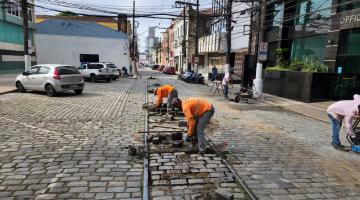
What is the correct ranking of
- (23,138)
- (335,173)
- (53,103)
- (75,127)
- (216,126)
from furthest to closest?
(53,103) < (216,126) < (75,127) < (23,138) < (335,173)

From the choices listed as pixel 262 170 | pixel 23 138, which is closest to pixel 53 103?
pixel 23 138

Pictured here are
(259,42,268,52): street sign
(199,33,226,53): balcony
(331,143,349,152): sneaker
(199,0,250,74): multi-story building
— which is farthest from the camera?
(199,33,226,53): balcony

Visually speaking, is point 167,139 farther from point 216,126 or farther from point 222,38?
point 222,38

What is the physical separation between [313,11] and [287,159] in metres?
14.0

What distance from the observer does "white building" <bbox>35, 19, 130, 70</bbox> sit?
35969 mm

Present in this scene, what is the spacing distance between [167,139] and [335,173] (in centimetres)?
363

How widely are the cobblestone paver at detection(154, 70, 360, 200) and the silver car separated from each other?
27.8ft

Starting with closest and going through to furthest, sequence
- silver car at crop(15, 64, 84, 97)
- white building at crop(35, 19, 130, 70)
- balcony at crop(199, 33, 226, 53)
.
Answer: silver car at crop(15, 64, 84, 97) → balcony at crop(199, 33, 226, 53) → white building at crop(35, 19, 130, 70)

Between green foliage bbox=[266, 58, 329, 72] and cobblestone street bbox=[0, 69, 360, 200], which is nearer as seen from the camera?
cobblestone street bbox=[0, 69, 360, 200]

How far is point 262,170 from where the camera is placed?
217 inches

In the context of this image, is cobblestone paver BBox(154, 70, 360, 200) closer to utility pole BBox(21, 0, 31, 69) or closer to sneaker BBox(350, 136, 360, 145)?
sneaker BBox(350, 136, 360, 145)

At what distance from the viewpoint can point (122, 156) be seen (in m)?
5.98

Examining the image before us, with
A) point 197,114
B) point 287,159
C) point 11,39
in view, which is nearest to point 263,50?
point 287,159

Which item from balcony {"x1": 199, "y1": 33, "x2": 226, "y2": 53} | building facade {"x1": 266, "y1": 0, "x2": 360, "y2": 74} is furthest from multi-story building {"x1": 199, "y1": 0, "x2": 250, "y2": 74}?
building facade {"x1": 266, "y1": 0, "x2": 360, "y2": 74}
